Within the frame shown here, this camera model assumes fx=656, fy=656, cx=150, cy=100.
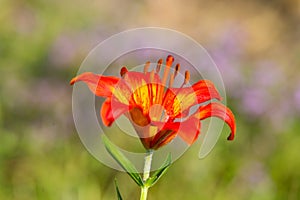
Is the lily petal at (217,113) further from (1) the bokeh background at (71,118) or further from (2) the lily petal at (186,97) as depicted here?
(1) the bokeh background at (71,118)

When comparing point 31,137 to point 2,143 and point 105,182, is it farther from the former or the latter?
point 105,182

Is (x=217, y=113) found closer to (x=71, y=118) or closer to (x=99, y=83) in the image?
(x=99, y=83)

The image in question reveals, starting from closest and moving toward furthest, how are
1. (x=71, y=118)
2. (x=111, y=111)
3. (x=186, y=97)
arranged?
(x=111, y=111) → (x=186, y=97) → (x=71, y=118)

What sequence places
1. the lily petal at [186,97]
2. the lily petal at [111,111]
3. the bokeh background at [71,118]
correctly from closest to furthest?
the lily petal at [111,111] < the lily petal at [186,97] < the bokeh background at [71,118]

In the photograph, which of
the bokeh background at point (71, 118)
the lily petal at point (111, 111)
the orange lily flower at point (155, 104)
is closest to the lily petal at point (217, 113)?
the orange lily flower at point (155, 104)

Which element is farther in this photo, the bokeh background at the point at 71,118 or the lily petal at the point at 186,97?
the bokeh background at the point at 71,118

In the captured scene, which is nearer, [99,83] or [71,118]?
[99,83]

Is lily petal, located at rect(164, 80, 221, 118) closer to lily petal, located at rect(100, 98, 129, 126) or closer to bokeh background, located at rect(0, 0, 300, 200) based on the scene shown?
lily petal, located at rect(100, 98, 129, 126)

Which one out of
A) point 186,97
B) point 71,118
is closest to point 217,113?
point 186,97
